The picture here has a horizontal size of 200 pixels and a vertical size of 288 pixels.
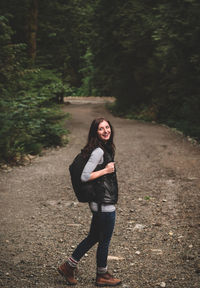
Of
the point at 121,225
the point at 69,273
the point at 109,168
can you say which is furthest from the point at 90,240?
the point at 121,225

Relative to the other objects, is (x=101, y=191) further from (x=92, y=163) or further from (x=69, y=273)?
(x=69, y=273)

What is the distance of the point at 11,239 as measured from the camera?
5266 millimetres

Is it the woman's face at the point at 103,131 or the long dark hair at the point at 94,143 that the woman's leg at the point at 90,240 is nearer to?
the long dark hair at the point at 94,143

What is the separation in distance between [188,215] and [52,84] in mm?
8319

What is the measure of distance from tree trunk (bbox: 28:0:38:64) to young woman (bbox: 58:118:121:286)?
38.4ft

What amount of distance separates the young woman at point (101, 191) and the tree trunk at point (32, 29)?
38.4 ft

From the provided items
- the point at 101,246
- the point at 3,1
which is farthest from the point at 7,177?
Result: the point at 3,1

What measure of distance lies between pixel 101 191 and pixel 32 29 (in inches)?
515

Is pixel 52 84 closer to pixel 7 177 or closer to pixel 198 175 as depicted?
pixel 7 177

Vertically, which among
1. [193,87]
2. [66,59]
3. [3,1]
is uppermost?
[3,1]

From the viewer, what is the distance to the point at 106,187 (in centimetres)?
365

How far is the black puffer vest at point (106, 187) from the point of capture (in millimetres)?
3617

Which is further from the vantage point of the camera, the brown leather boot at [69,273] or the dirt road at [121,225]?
the dirt road at [121,225]

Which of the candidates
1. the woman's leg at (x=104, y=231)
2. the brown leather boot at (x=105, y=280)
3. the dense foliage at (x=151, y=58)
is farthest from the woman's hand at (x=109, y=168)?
the dense foliage at (x=151, y=58)
